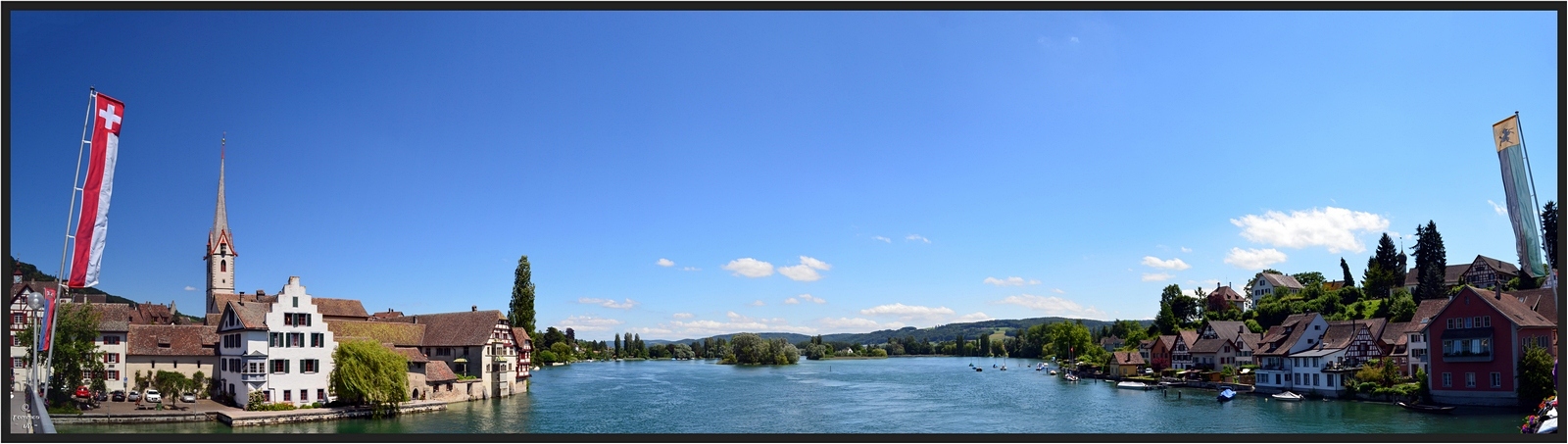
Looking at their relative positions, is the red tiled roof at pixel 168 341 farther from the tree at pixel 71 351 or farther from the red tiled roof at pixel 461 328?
the red tiled roof at pixel 461 328

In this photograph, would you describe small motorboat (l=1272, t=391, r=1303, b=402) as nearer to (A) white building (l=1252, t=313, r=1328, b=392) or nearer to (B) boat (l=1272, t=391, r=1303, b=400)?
(B) boat (l=1272, t=391, r=1303, b=400)

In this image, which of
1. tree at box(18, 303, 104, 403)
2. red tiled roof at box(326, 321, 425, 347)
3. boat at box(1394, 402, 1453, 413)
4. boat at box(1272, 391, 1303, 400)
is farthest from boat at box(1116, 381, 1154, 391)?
tree at box(18, 303, 104, 403)

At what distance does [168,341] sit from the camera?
3525 centimetres

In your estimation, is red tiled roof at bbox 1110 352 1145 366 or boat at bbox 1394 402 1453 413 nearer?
boat at bbox 1394 402 1453 413

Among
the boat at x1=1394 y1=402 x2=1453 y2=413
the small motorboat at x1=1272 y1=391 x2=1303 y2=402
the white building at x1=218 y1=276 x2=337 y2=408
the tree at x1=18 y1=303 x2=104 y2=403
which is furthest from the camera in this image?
the small motorboat at x1=1272 y1=391 x2=1303 y2=402

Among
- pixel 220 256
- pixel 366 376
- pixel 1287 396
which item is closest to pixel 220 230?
pixel 220 256

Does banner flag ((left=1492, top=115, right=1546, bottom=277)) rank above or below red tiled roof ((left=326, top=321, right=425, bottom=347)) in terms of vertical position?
above

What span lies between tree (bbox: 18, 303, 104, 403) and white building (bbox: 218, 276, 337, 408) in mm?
3966

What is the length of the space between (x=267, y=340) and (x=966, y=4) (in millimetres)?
28043

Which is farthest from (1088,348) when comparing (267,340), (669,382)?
(267,340)

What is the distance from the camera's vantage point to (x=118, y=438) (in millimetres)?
14727

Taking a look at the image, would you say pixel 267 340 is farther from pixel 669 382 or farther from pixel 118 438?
pixel 669 382

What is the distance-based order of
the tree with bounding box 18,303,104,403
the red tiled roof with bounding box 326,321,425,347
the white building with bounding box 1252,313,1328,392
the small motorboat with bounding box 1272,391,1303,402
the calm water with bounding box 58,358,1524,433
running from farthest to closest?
the white building with bounding box 1252,313,1328,392, the red tiled roof with bounding box 326,321,425,347, the small motorboat with bounding box 1272,391,1303,402, the calm water with bounding box 58,358,1524,433, the tree with bounding box 18,303,104,403

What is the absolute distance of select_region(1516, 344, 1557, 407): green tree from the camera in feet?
105
